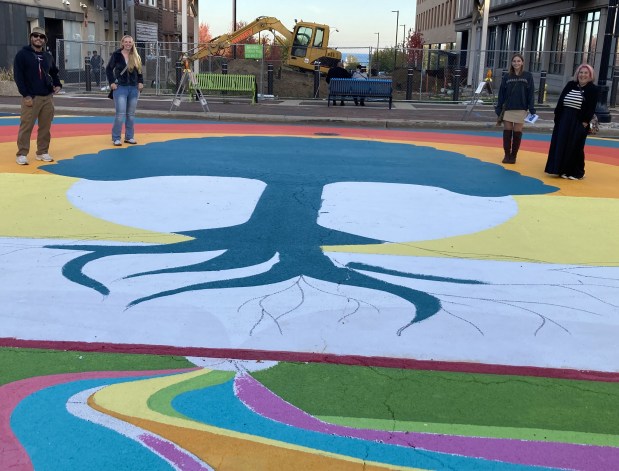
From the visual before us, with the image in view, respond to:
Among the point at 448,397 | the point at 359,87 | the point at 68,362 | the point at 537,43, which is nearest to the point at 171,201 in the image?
the point at 68,362

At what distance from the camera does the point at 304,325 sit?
15.2 ft

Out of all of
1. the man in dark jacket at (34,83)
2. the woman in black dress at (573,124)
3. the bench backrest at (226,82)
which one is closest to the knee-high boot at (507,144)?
Answer: the woman in black dress at (573,124)

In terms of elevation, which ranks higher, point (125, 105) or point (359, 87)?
point (359, 87)

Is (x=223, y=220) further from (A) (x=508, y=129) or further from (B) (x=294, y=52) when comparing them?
(B) (x=294, y=52)

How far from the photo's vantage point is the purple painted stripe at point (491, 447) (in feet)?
10.3

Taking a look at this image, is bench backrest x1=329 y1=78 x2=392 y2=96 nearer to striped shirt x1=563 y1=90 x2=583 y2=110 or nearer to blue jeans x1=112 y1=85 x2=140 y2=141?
blue jeans x1=112 y1=85 x2=140 y2=141

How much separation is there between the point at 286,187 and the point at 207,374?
554 cm

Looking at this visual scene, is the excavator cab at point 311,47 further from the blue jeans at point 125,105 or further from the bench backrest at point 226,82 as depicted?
the blue jeans at point 125,105

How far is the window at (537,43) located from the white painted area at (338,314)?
38809 millimetres

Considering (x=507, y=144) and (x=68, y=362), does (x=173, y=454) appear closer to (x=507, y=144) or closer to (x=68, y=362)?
(x=68, y=362)

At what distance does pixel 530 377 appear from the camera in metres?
3.95

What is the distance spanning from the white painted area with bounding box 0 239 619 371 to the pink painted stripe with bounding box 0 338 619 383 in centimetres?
8

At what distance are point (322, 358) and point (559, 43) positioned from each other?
39635 mm

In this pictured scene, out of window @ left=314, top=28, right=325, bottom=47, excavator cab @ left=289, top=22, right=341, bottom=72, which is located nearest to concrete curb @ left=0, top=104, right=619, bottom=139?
excavator cab @ left=289, top=22, right=341, bottom=72
